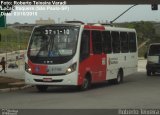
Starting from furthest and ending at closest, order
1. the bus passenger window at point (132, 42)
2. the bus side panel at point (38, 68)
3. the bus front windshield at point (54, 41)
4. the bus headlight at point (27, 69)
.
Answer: the bus passenger window at point (132, 42) < the bus headlight at point (27, 69) < the bus front windshield at point (54, 41) < the bus side panel at point (38, 68)

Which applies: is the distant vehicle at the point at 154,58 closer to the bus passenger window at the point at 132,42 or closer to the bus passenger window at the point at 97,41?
the bus passenger window at the point at 132,42

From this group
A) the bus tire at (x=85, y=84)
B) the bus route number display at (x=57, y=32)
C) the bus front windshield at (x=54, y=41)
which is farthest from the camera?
the bus tire at (x=85, y=84)

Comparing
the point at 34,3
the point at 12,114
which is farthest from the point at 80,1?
the point at 12,114

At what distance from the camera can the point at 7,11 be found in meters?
26.2

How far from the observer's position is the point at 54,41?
876 inches

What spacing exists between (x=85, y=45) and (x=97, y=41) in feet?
5.04

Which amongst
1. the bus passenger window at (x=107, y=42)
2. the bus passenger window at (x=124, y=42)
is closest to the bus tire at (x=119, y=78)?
the bus passenger window at (x=124, y=42)

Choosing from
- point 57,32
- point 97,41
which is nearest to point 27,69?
point 57,32

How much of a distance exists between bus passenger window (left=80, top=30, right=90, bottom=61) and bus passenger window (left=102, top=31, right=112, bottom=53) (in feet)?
7.11

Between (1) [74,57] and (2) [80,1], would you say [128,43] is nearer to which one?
(1) [74,57]

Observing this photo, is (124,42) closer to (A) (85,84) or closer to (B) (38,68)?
(A) (85,84)

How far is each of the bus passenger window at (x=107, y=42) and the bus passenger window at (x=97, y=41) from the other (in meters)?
0.60

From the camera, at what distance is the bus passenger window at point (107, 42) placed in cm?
2517

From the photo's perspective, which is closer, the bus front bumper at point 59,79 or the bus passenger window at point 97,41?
the bus front bumper at point 59,79
